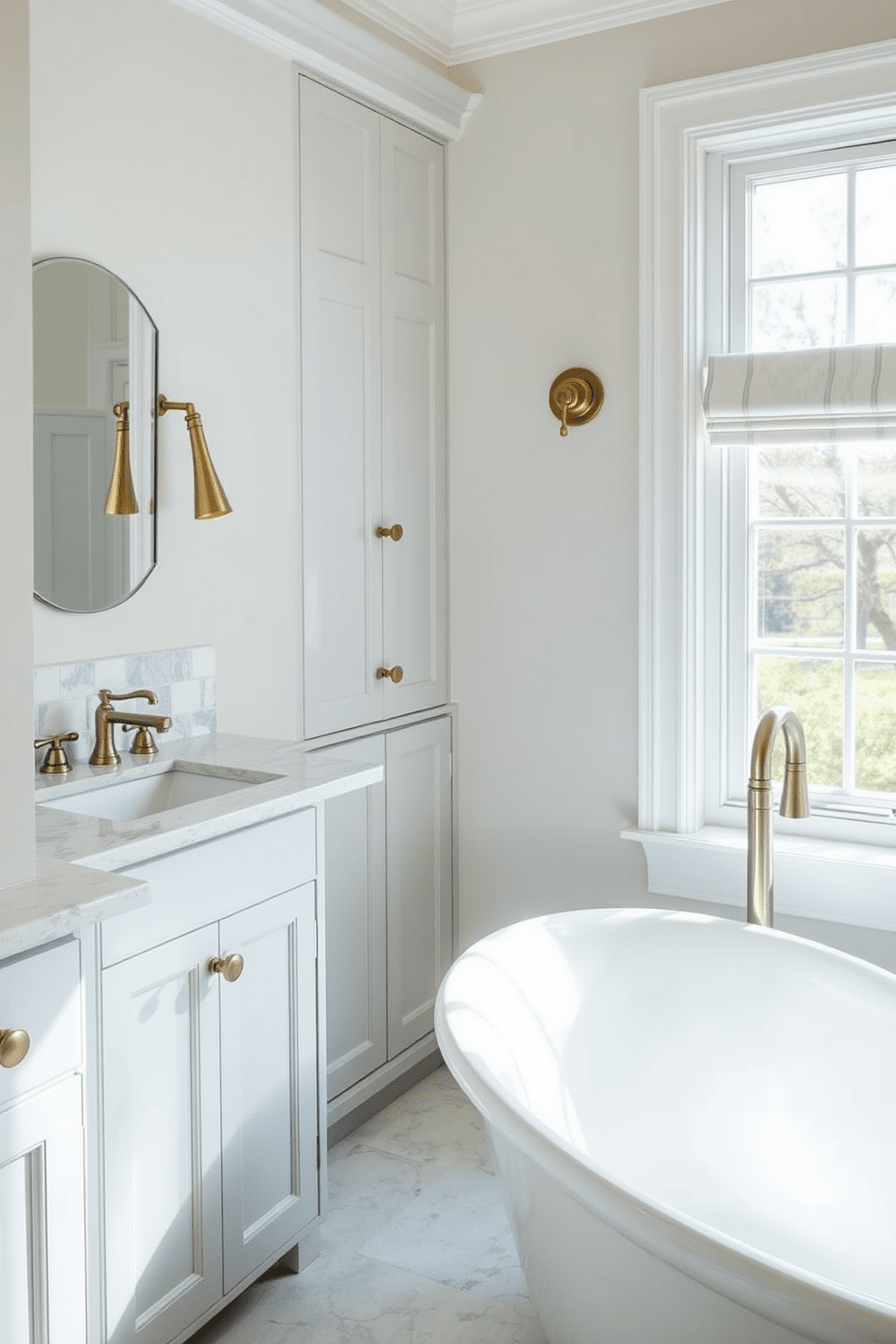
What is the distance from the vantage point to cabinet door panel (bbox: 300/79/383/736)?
256cm

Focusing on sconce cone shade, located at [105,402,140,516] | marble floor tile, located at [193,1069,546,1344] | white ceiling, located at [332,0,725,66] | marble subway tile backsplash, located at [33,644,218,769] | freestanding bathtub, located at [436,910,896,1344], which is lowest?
marble floor tile, located at [193,1069,546,1344]

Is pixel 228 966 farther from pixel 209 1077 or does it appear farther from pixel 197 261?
pixel 197 261

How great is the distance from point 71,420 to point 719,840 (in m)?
1.66

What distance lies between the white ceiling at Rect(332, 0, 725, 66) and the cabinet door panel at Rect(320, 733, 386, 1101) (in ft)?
5.47

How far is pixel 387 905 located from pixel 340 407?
46.8 inches

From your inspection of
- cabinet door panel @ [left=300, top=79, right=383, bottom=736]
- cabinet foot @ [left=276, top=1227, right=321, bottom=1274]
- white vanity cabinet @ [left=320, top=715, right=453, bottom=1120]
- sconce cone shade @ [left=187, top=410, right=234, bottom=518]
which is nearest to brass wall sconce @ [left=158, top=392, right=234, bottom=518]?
sconce cone shade @ [left=187, top=410, right=234, bottom=518]

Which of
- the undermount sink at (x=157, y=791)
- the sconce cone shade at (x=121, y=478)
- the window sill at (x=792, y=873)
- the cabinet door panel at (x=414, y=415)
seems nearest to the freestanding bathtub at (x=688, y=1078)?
the window sill at (x=792, y=873)

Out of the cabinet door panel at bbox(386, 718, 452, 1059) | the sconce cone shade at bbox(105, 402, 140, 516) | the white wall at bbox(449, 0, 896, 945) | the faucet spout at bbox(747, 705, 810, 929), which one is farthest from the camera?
the cabinet door panel at bbox(386, 718, 452, 1059)

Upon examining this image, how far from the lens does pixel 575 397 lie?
2.82 m

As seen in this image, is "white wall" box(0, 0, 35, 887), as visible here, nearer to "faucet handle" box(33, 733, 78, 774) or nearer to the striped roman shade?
"faucet handle" box(33, 733, 78, 774)

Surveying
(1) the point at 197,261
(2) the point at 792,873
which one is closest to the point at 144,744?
(1) the point at 197,261

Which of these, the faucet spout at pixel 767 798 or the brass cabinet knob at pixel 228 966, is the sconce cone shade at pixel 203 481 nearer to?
the brass cabinet knob at pixel 228 966

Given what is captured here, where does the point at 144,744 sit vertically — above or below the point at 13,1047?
above

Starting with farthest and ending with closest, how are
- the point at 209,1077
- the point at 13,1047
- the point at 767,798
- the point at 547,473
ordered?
1. the point at 547,473
2. the point at 767,798
3. the point at 209,1077
4. the point at 13,1047
